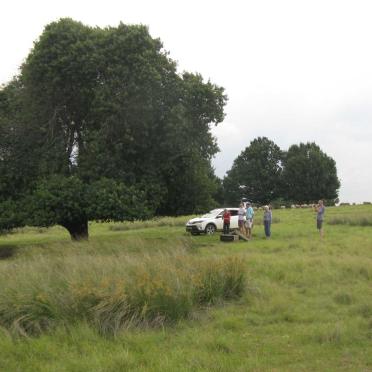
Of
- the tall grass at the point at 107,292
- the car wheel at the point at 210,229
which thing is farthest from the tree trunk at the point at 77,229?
the tall grass at the point at 107,292

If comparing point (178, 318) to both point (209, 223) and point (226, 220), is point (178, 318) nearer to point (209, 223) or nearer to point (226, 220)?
point (226, 220)

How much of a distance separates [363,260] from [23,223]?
13.2 meters

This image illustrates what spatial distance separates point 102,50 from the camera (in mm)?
20672

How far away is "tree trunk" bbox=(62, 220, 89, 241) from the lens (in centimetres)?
Answer: 2212

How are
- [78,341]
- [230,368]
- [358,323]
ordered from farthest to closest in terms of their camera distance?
[358,323], [78,341], [230,368]

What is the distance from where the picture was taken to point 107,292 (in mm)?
7711

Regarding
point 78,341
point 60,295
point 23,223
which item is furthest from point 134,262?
point 23,223

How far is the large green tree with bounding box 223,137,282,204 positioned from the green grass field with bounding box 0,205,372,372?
74.0m

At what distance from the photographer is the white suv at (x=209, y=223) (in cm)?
2905

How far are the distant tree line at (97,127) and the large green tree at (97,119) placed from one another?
0.14 feet

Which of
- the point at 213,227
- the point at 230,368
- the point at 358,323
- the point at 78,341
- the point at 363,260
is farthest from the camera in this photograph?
the point at 213,227

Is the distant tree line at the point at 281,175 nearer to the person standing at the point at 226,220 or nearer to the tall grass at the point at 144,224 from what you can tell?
the tall grass at the point at 144,224

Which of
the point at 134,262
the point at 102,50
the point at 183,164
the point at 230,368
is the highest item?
the point at 102,50

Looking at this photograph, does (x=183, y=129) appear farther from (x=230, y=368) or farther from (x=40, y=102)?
(x=230, y=368)
